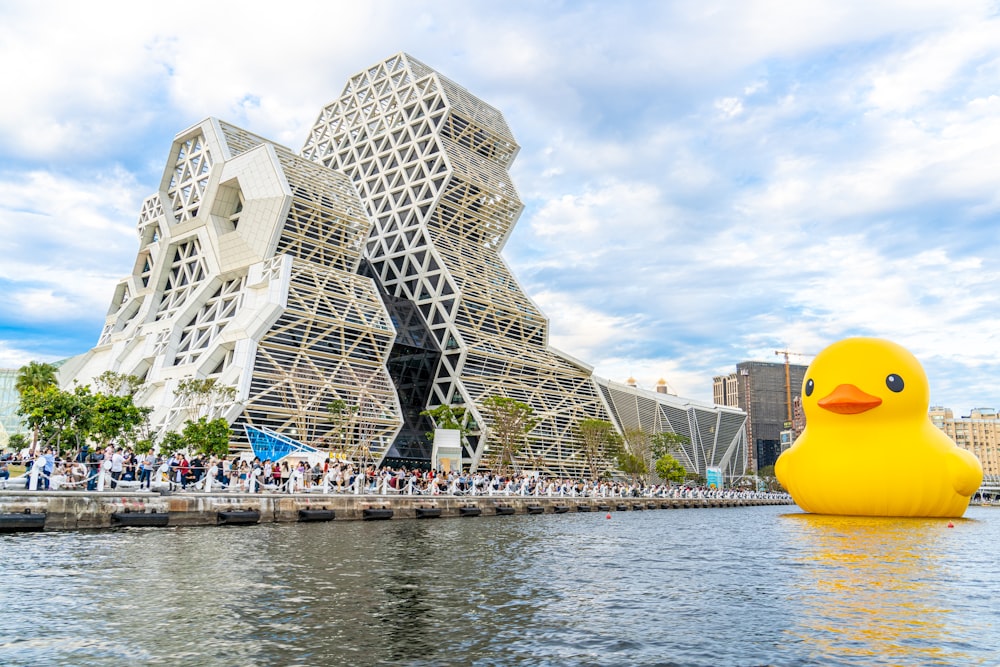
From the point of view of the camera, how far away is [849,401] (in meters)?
29.2

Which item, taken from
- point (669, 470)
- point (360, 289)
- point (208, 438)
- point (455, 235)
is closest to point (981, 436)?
point (669, 470)

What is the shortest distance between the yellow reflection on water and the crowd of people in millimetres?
24182

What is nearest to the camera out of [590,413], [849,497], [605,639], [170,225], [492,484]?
[605,639]

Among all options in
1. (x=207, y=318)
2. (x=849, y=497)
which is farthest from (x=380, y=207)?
(x=849, y=497)

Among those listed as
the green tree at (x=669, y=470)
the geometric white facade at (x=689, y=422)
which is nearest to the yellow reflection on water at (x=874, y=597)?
the geometric white facade at (x=689, y=422)

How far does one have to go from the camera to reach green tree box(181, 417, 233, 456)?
162 feet

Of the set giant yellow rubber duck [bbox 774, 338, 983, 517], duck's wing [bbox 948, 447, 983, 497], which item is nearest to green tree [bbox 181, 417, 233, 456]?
giant yellow rubber duck [bbox 774, 338, 983, 517]

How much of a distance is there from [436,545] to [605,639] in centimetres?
1333

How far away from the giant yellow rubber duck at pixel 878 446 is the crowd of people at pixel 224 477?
73.1ft

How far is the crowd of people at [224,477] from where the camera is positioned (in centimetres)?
2939

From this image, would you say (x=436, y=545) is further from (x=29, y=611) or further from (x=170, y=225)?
(x=170, y=225)

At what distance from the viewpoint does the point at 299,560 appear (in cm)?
1877

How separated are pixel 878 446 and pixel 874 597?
17.1 meters

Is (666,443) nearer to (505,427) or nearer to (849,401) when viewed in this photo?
(505,427)
